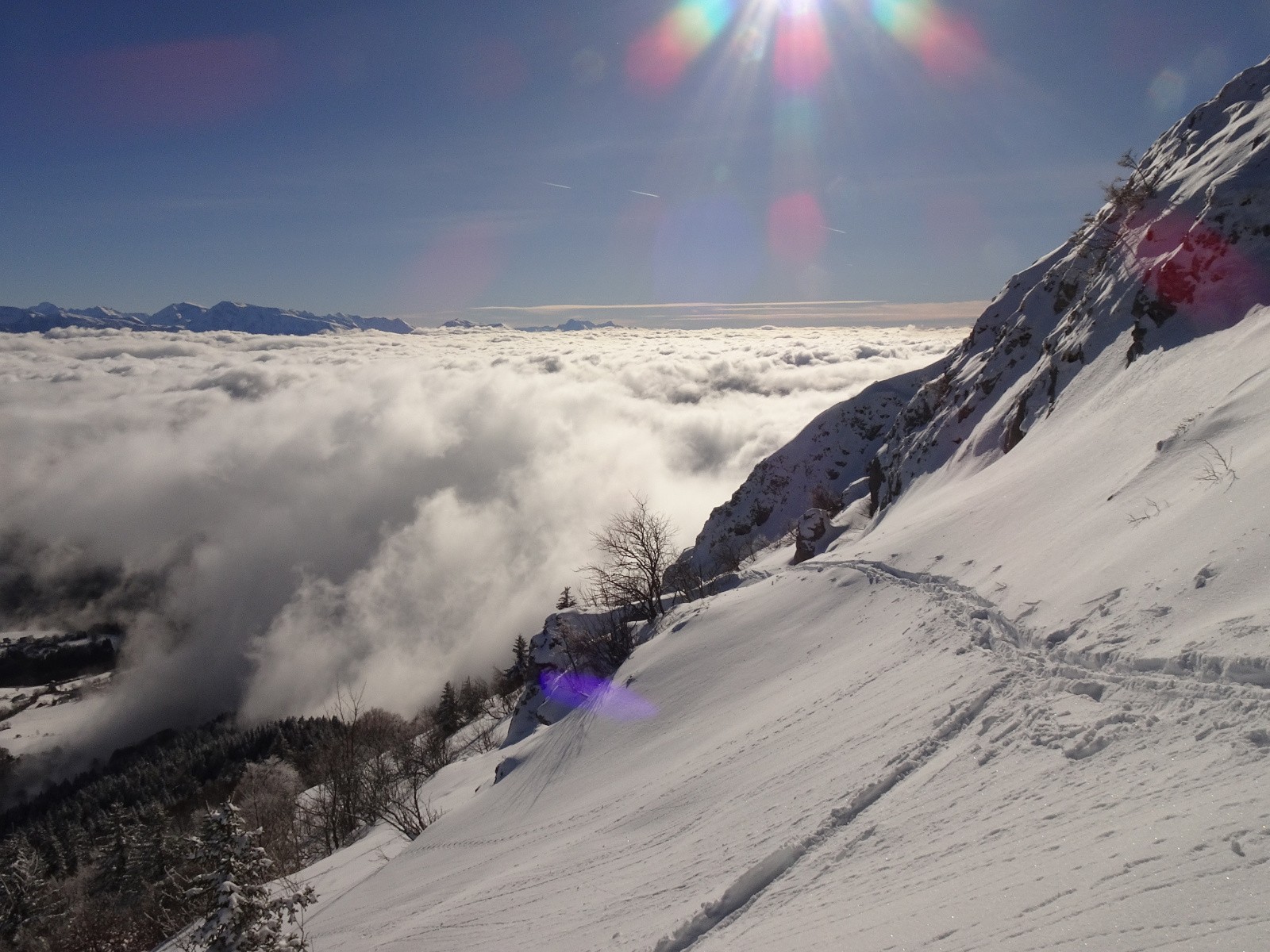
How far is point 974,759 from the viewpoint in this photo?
7.11m

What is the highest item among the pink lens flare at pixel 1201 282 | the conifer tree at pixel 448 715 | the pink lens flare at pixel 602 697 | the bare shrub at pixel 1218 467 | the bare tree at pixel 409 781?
the pink lens flare at pixel 1201 282

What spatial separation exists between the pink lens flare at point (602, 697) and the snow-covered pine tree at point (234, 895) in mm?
8154

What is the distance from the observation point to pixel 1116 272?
22312mm

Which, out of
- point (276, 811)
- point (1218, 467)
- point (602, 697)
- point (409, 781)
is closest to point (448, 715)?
point (276, 811)

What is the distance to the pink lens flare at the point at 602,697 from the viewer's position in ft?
56.6

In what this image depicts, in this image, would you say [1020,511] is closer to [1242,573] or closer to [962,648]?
[962,648]

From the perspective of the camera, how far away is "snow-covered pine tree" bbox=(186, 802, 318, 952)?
10891 mm

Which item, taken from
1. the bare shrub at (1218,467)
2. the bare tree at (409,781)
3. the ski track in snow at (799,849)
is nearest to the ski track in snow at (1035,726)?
the ski track in snow at (799,849)

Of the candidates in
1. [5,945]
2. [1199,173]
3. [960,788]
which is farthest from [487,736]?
[1199,173]

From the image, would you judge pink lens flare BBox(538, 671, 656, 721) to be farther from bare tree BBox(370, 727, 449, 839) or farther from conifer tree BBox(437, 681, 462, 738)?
conifer tree BBox(437, 681, 462, 738)

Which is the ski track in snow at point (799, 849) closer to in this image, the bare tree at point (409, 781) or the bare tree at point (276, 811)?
the bare tree at point (276, 811)

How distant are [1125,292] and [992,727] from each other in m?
19.7

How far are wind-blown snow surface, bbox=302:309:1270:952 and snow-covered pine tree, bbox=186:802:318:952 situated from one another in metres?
1.95

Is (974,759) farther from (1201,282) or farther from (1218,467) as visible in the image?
(1201,282)
